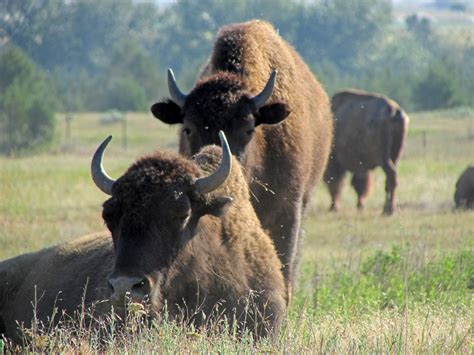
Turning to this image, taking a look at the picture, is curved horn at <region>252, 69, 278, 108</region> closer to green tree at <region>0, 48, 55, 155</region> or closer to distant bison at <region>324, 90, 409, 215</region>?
distant bison at <region>324, 90, 409, 215</region>

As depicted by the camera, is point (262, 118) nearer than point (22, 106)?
Yes

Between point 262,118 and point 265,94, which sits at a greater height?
point 265,94

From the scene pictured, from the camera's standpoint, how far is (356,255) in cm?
1442

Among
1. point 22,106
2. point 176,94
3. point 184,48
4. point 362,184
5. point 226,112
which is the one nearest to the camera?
point 226,112

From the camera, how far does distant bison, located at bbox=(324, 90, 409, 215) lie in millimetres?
23000

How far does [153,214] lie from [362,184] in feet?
55.8

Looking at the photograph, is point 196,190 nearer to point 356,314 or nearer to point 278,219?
point 356,314

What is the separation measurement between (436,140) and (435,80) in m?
23.9

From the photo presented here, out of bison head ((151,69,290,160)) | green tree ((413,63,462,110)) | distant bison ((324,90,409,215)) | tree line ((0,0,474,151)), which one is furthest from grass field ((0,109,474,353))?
green tree ((413,63,462,110))

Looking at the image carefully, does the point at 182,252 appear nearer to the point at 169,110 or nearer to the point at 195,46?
the point at 169,110

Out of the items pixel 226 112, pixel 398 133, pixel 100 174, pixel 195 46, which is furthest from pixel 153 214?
pixel 195 46

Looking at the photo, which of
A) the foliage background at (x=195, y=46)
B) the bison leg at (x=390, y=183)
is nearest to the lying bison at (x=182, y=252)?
the bison leg at (x=390, y=183)

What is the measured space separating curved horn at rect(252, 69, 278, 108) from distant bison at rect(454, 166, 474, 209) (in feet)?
37.9

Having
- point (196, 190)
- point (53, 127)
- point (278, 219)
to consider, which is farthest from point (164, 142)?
point (196, 190)
